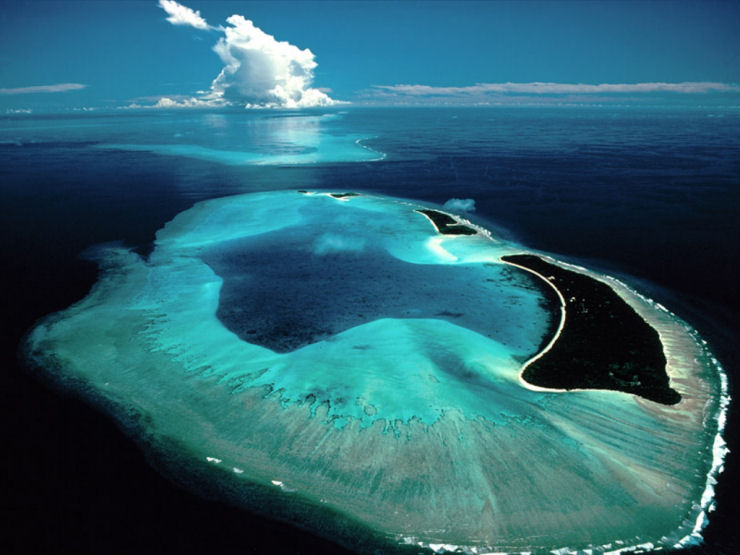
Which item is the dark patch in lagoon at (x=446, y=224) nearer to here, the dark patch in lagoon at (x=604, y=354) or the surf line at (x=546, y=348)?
the surf line at (x=546, y=348)

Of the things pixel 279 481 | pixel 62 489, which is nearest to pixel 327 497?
pixel 279 481

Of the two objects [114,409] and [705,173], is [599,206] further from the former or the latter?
[114,409]

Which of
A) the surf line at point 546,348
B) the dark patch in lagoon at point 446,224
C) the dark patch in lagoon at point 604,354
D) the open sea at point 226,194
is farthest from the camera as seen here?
the dark patch in lagoon at point 446,224

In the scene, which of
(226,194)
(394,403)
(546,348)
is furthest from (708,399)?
(226,194)

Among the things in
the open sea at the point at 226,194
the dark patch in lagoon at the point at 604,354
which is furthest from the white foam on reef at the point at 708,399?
the dark patch in lagoon at the point at 604,354

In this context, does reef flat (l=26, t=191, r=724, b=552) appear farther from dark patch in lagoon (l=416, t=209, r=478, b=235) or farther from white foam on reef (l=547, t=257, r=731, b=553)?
dark patch in lagoon (l=416, t=209, r=478, b=235)

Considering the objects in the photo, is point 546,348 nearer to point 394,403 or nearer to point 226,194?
point 394,403
